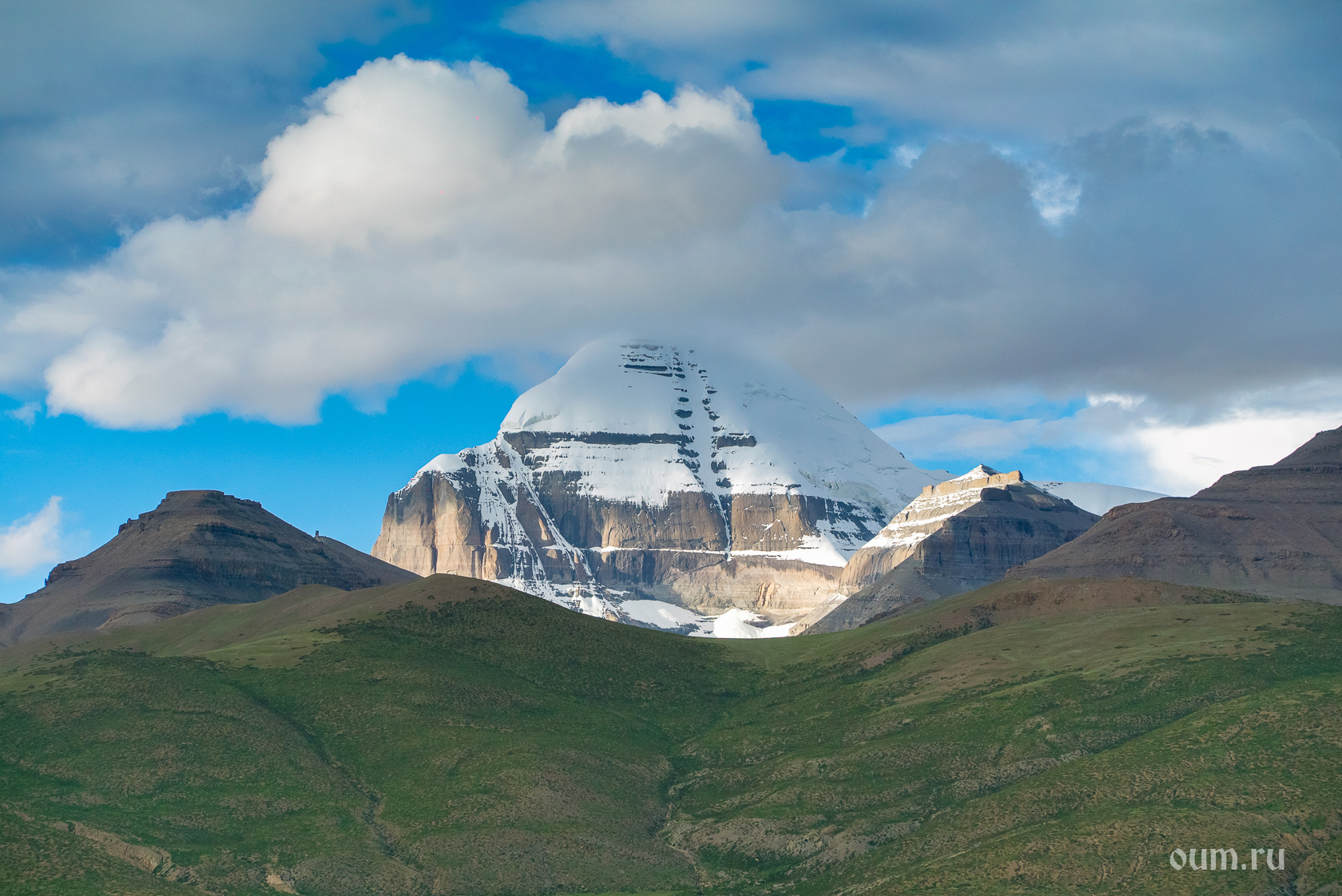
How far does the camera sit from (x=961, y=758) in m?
110

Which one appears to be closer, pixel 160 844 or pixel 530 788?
pixel 160 844

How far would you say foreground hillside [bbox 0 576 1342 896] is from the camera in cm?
8700

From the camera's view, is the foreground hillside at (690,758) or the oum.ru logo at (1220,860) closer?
the oum.ru logo at (1220,860)

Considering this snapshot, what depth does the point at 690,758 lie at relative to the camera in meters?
132

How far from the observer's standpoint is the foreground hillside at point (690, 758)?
87000mm

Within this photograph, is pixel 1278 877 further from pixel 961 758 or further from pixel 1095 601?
pixel 1095 601

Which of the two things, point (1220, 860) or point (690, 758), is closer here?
point (1220, 860)

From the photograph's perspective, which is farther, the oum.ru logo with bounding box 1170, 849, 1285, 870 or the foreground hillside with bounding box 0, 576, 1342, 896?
the foreground hillside with bounding box 0, 576, 1342, 896

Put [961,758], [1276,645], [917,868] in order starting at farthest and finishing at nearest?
[1276,645], [961,758], [917,868]

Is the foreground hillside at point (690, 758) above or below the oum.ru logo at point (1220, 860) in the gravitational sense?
above

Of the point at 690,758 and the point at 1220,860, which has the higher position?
the point at 690,758

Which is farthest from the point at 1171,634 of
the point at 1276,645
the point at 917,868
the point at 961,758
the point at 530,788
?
the point at 530,788

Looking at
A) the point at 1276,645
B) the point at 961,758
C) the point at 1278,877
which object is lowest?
the point at 1278,877

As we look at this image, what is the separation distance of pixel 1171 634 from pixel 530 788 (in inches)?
2679
